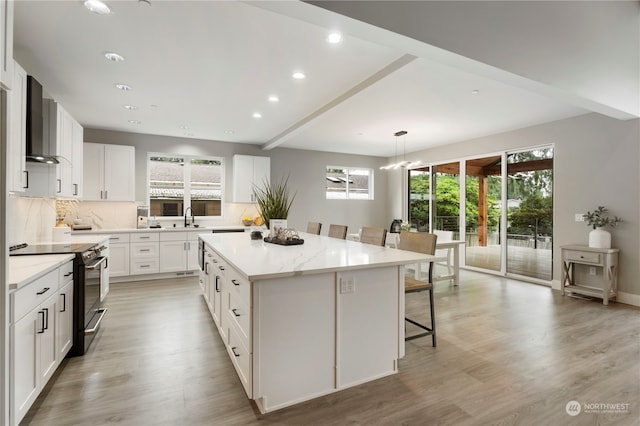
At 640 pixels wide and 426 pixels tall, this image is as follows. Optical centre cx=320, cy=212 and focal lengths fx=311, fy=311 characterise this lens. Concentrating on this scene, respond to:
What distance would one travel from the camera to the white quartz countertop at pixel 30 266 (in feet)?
5.53

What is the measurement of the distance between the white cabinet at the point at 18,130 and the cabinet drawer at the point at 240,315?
192cm

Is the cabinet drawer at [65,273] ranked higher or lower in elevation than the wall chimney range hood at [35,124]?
lower

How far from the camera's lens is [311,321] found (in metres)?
1.98

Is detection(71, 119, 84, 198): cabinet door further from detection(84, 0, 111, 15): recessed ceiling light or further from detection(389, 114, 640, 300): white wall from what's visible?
detection(389, 114, 640, 300): white wall

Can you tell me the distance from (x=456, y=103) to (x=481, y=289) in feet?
9.26

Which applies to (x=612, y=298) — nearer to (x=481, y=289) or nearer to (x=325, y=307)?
(x=481, y=289)

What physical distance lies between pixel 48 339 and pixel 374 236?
9.40 feet

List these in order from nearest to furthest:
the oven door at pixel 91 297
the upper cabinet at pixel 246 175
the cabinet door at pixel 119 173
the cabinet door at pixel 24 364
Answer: the cabinet door at pixel 24 364
the oven door at pixel 91 297
the cabinet door at pixel 119 173
the upper cabinet at pixel 246 175

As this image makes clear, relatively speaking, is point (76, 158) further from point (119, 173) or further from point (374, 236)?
point (374, 236)

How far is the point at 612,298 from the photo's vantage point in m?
4.34

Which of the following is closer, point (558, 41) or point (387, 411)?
point (387, 411)

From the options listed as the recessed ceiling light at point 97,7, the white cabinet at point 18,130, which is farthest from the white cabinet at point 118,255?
the recessed ceiling light at point 97,7

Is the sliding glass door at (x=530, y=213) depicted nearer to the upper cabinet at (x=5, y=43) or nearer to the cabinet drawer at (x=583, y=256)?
the cabinet drawer at (x=583, y=256)

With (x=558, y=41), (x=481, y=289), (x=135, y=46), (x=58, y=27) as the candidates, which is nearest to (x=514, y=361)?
(x=481, y=289)
